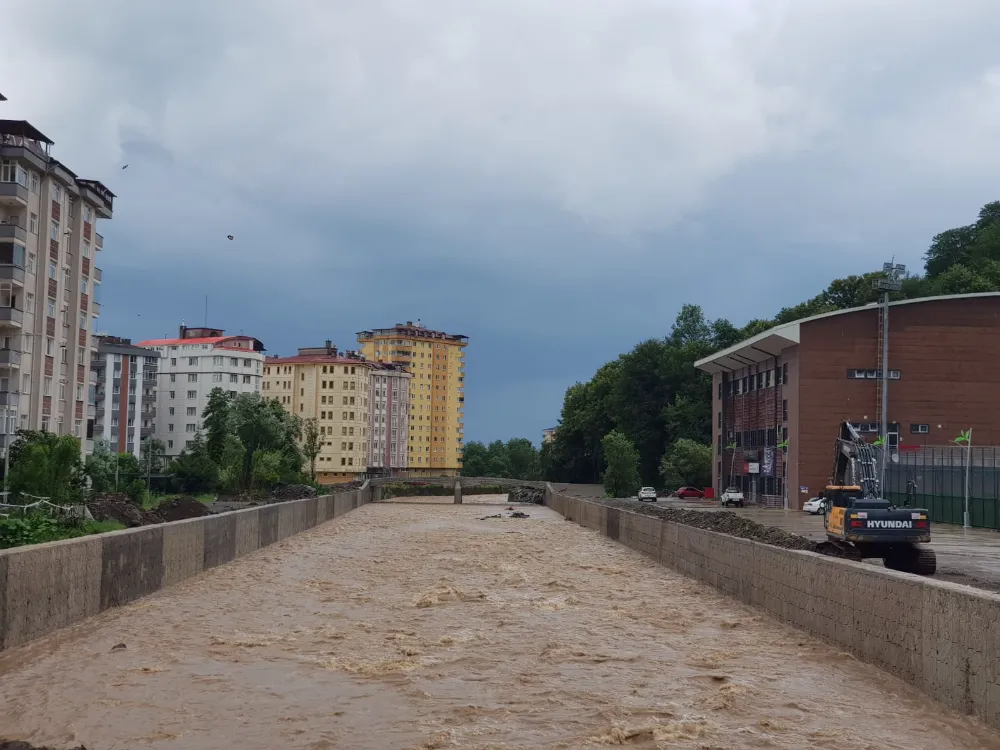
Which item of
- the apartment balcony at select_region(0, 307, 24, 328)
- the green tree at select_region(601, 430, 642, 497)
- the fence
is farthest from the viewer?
the green tree at select_region(601, 430, 642, 497)

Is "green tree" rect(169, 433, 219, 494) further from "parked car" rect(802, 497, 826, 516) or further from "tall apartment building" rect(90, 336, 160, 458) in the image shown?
"parked car" rect(802, 497, 826, 516)

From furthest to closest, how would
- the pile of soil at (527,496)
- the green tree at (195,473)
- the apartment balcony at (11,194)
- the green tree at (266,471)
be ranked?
the green tree at (195,473) → the pile of soil at (527,496) → the green tree at (266,471) → the apartment balcony at (11,194)

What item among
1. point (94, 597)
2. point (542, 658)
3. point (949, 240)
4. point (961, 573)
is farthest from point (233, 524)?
point (949, 240)

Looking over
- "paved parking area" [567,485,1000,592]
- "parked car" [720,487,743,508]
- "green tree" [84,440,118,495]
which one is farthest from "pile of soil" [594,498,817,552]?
"parked car" [720,487,743,508]

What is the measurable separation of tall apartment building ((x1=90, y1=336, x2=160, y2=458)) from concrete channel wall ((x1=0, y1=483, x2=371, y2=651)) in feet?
314

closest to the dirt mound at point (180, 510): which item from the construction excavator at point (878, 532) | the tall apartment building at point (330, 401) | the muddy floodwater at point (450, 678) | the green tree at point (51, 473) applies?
the green tree at point (51, 473)

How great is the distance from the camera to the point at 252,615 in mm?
17375

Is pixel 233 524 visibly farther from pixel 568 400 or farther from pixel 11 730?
pixel 568 400

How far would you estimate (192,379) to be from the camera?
14012 cm

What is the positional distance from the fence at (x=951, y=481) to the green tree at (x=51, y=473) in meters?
33.6

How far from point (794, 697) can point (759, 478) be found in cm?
7117

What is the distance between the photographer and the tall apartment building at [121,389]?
393 ft

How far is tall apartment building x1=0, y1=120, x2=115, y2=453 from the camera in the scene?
184 ft

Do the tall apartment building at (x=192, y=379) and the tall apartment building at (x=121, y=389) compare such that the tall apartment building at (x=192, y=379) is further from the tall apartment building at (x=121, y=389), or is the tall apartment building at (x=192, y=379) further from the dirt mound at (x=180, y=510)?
the dirt mound at (x=180, y=510)
